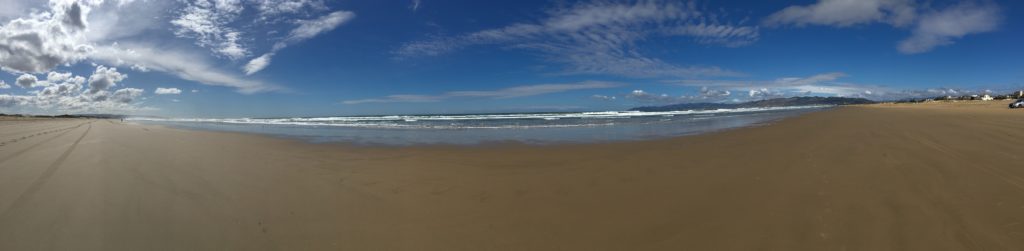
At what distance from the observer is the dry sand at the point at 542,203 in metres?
3.08

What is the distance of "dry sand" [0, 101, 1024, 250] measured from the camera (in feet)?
10.1

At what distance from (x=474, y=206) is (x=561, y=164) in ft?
9.32

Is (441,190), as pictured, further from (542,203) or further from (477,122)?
(477,122)

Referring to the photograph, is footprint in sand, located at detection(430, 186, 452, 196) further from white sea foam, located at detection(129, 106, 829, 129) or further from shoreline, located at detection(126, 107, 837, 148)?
white sea foam, located at detection(129, 106, 829, 129)

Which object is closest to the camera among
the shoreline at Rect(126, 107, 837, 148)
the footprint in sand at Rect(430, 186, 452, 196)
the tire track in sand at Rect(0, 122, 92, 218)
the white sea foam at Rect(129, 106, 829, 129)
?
the tire track in sand at Rect(0, 122, 92, 218)

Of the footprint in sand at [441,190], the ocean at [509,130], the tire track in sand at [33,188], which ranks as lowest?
the footprint in sand at [441,190]

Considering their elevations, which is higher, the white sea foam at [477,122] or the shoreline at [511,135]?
the white sea foam at [477,122]

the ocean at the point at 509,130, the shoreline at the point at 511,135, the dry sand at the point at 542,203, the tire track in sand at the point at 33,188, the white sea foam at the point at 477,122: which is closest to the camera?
the dry sand at the point at 542,203

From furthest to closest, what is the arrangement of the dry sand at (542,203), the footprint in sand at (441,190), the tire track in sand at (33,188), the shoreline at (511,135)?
1. the shoreline at (511,135)
2. the footprint in sand at (441,190)
3. the tire track in sand at (33,188)
4. the dry sand at (542,203)

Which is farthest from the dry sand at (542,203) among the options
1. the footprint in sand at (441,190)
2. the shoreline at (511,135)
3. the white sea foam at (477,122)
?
the white sea foam at (477,122)

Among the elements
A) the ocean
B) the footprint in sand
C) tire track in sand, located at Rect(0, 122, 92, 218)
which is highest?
the ocean

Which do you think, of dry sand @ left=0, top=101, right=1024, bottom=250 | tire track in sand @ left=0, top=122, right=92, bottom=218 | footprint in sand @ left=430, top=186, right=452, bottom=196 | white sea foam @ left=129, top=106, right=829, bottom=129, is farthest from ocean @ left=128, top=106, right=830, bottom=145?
footprint in sand @ left=430, top=186, right=452, bottom=196

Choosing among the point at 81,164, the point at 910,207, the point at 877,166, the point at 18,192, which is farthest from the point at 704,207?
the point at 81,164

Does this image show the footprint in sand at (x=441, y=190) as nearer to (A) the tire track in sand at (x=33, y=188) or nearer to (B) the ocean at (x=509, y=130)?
(A) the tire track in sand at (x=33, y=188)
